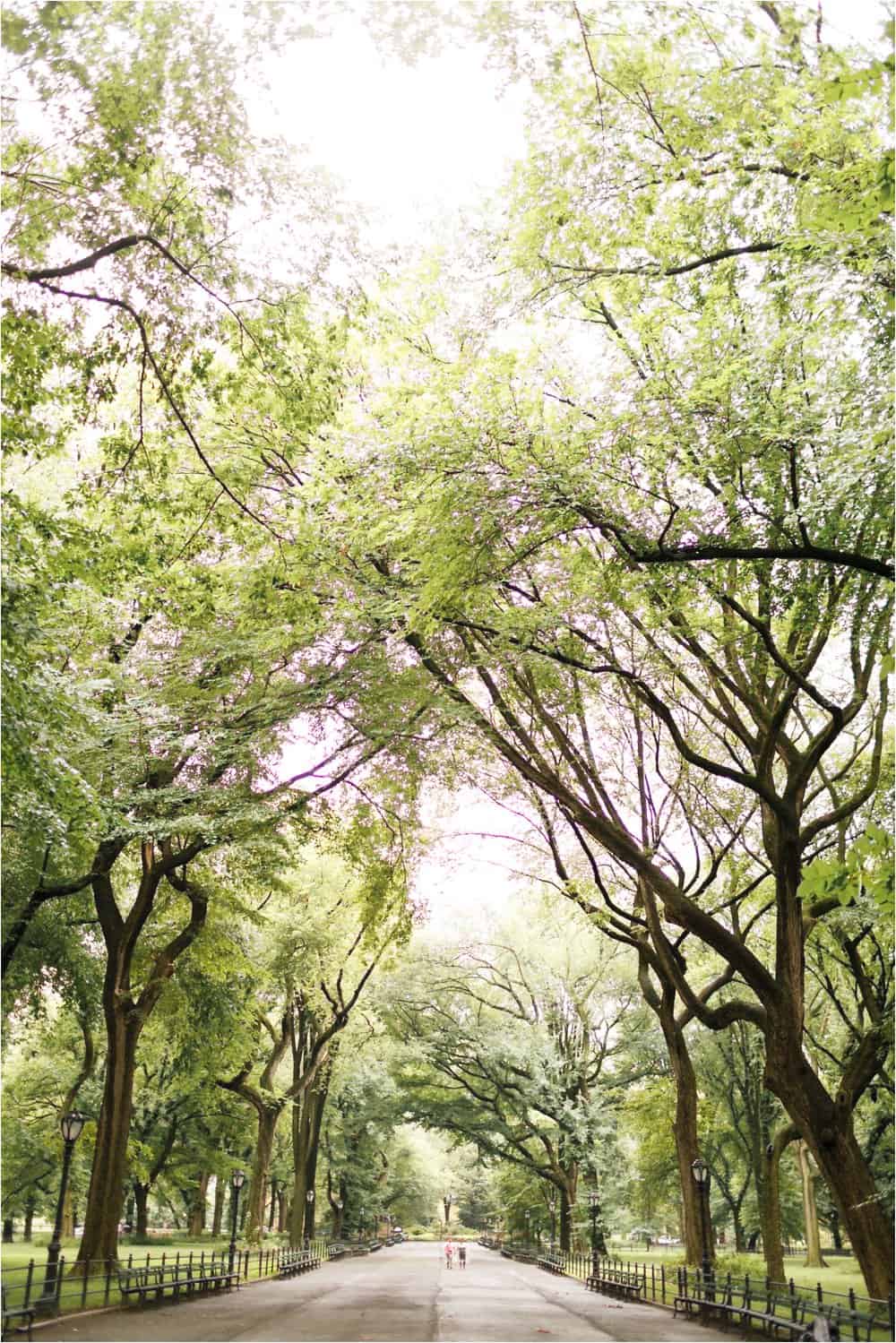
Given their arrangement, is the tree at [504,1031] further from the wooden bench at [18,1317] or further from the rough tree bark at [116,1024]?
the wooden bench at [18,1317]

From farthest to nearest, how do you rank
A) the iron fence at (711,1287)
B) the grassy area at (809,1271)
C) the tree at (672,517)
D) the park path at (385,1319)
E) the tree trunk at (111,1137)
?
the grassy area at (809,1271) → the tree trunk at (111,1137) → the park path at (385,1319) → the iron fence at (711,1287) → the tree at (672,517)

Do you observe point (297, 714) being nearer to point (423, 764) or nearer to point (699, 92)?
point (423, 764)

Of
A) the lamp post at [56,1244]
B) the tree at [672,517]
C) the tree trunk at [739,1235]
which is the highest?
the tree at [672,517]

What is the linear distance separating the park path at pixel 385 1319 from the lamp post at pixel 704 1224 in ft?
2.44

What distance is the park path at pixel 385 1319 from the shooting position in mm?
12867

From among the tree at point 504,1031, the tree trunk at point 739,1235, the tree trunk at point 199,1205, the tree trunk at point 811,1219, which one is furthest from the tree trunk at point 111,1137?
the tree trunk at point 739,1235

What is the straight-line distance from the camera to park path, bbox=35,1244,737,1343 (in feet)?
42.2

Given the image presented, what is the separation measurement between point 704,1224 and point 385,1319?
20.5 ft

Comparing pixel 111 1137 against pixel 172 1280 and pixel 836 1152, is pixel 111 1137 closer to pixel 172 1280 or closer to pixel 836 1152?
pixel 172 1280

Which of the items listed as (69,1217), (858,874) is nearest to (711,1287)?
(858,874)

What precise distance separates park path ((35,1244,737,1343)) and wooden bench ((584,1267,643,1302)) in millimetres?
522

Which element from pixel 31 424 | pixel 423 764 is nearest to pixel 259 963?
pixel 423 764

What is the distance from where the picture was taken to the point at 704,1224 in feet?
60.7

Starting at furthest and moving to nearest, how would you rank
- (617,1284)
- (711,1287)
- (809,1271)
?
(809,1271)
(617,1284)
(711,1287)
